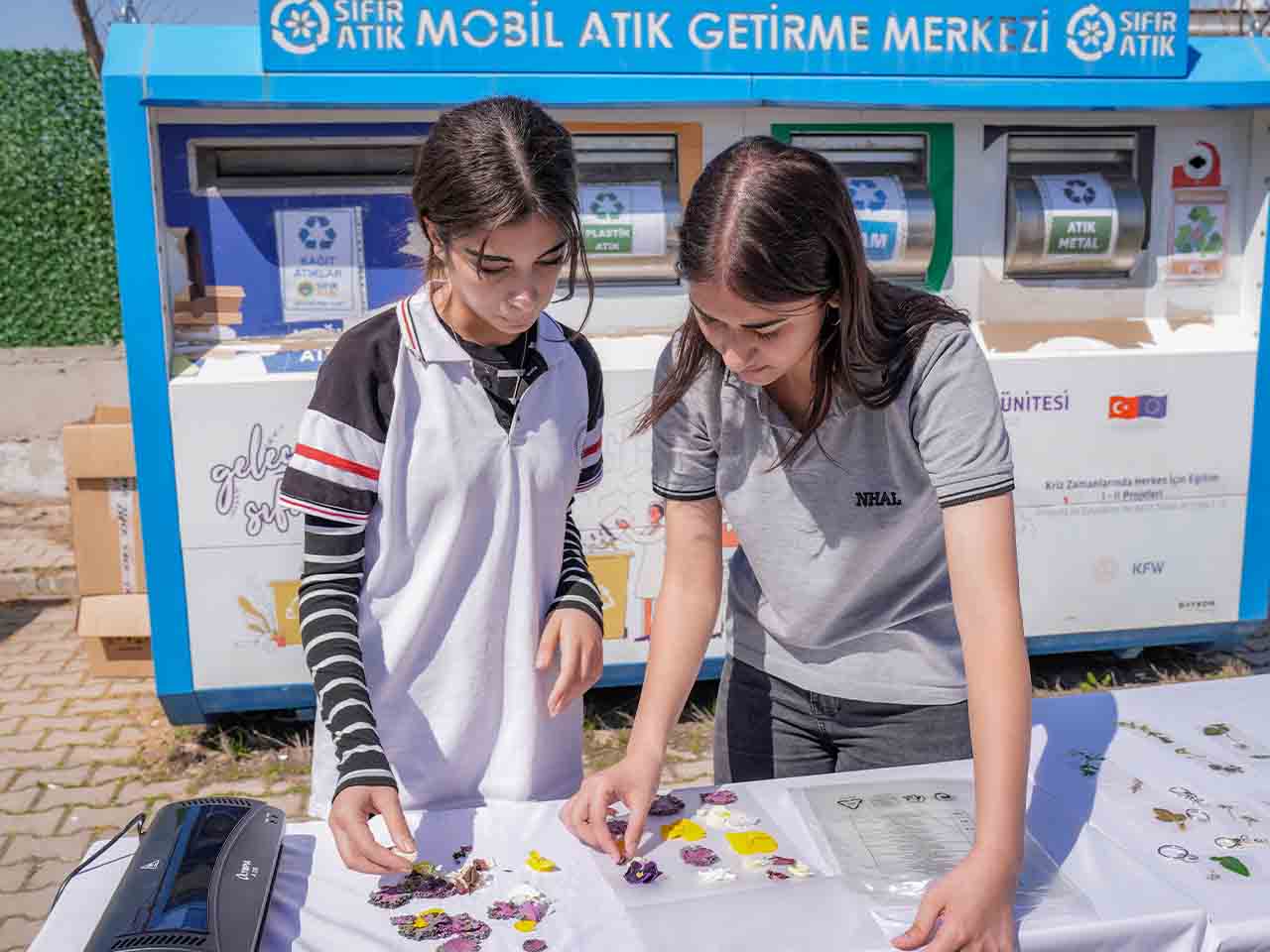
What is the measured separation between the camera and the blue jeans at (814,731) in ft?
5.16

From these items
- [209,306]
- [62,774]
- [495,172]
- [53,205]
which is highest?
[53,205]

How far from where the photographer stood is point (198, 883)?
3.84 feet

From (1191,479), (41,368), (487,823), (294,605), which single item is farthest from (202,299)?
(41,368)

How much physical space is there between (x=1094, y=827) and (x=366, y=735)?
2.85 feet

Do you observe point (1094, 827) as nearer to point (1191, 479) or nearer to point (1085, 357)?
point (1085, 357)

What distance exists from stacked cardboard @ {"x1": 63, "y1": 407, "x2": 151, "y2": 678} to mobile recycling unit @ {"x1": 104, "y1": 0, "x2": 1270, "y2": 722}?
0.60 meters

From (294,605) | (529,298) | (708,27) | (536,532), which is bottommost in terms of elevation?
(294,605)

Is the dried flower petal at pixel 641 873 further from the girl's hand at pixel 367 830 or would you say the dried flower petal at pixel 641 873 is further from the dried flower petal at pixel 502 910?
the girl's hand at pixel 367 830

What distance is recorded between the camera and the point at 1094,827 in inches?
54.2

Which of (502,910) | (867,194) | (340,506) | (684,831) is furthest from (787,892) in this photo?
(867,194)

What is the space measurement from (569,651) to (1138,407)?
2.66 meters

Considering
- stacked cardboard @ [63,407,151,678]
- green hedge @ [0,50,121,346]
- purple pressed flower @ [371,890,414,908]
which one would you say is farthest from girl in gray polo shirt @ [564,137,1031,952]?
green hedge @ [0,50,121,346]

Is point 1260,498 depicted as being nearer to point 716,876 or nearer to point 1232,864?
point 1232,864

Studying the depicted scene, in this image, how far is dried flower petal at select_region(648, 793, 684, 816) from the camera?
1433 millimetres
